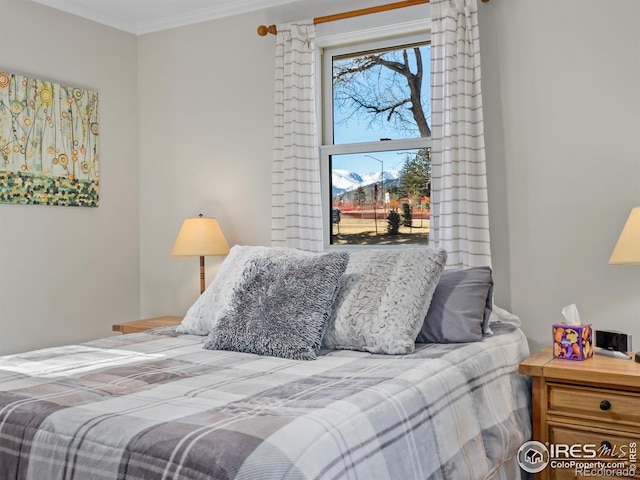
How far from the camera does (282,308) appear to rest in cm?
230

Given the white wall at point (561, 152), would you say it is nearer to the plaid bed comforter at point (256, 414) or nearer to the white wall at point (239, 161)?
the white wall at point (239, 161)

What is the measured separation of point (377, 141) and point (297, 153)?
0.45m

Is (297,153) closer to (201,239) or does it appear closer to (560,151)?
(201,239)

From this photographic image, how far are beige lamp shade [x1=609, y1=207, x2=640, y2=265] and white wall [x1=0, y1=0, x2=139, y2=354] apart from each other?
2990 mm

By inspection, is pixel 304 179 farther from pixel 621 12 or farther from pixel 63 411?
pixel 63 411

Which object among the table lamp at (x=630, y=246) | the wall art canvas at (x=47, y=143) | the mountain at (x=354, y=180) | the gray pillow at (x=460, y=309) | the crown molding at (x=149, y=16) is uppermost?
the crown molding at (x=149, y=16)

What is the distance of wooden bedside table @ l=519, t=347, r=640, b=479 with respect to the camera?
2.20 metres

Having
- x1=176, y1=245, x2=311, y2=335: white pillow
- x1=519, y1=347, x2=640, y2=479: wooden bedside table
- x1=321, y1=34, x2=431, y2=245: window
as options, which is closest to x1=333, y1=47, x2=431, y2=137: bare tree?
x1=321, y1=34, x2=431, y2=245: window

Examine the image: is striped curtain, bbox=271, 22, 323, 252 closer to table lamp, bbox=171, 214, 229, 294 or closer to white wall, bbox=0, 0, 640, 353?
white wall, bbox=0, 0, 640, 353

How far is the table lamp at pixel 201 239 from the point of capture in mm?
3609

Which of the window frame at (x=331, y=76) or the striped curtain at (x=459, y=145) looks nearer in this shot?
the striped curtain at (x=459, y=145)

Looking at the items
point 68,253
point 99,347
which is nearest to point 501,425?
point 99,347

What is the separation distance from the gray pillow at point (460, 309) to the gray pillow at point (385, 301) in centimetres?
8

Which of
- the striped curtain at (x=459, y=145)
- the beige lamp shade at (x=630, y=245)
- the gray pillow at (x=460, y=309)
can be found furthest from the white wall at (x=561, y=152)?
the gray pillow at (x=460, y=309)
